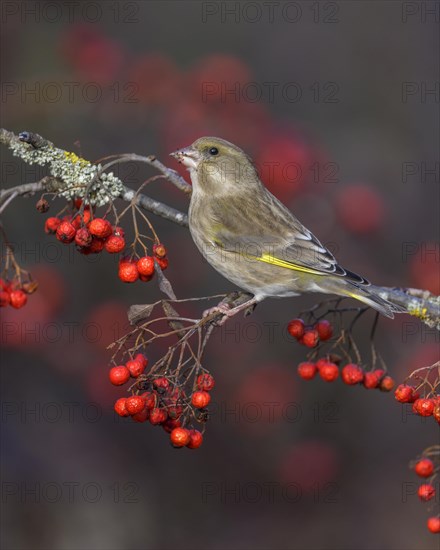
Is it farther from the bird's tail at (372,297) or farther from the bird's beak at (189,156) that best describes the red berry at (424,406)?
the bird's beak at (189,156)

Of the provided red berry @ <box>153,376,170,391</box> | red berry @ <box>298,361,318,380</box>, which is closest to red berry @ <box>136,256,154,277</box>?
red berry @ <box>153,376,170,391</box>

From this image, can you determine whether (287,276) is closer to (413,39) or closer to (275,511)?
(275,511)

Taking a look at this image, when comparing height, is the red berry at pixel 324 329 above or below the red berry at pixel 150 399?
below

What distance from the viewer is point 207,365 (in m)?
7.12

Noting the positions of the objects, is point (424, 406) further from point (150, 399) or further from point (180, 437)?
point (150, 399)


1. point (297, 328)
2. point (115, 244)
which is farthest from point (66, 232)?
point (297, 328)

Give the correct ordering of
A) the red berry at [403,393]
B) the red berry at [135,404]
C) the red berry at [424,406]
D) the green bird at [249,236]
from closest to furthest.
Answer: the red berry at [135,404] < the red berry at [424,406] < the red berry at [403,393] < the green bird at [249,236]

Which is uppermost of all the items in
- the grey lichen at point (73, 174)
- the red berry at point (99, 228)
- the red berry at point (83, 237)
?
the grey lichen at point (73, 174)

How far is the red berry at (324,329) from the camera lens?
427 centimetres

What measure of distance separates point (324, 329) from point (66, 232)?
1520mm

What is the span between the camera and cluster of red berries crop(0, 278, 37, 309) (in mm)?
3791

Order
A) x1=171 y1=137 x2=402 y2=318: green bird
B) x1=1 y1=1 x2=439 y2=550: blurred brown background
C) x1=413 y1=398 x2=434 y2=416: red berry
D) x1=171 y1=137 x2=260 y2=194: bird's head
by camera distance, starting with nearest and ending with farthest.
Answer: x1=413 y1=398 x2=434 y2=416: red berry < x1=171 y1=137 x2=402 y2=318: green bird < x1=171 y1=137 x2=260 y2=194: bird's head < x1=1 y1=1 x2=439 y2=550: blurred brown background

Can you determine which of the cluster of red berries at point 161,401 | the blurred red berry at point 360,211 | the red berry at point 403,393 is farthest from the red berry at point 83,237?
the blurred red berry at point 360,211

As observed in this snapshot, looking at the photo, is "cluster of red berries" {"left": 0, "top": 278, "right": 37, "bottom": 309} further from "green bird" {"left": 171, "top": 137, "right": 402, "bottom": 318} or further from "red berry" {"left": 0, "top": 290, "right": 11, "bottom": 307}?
"green bird" {"left": 171, "top": 137, "right": 402, "bottom": 318}
